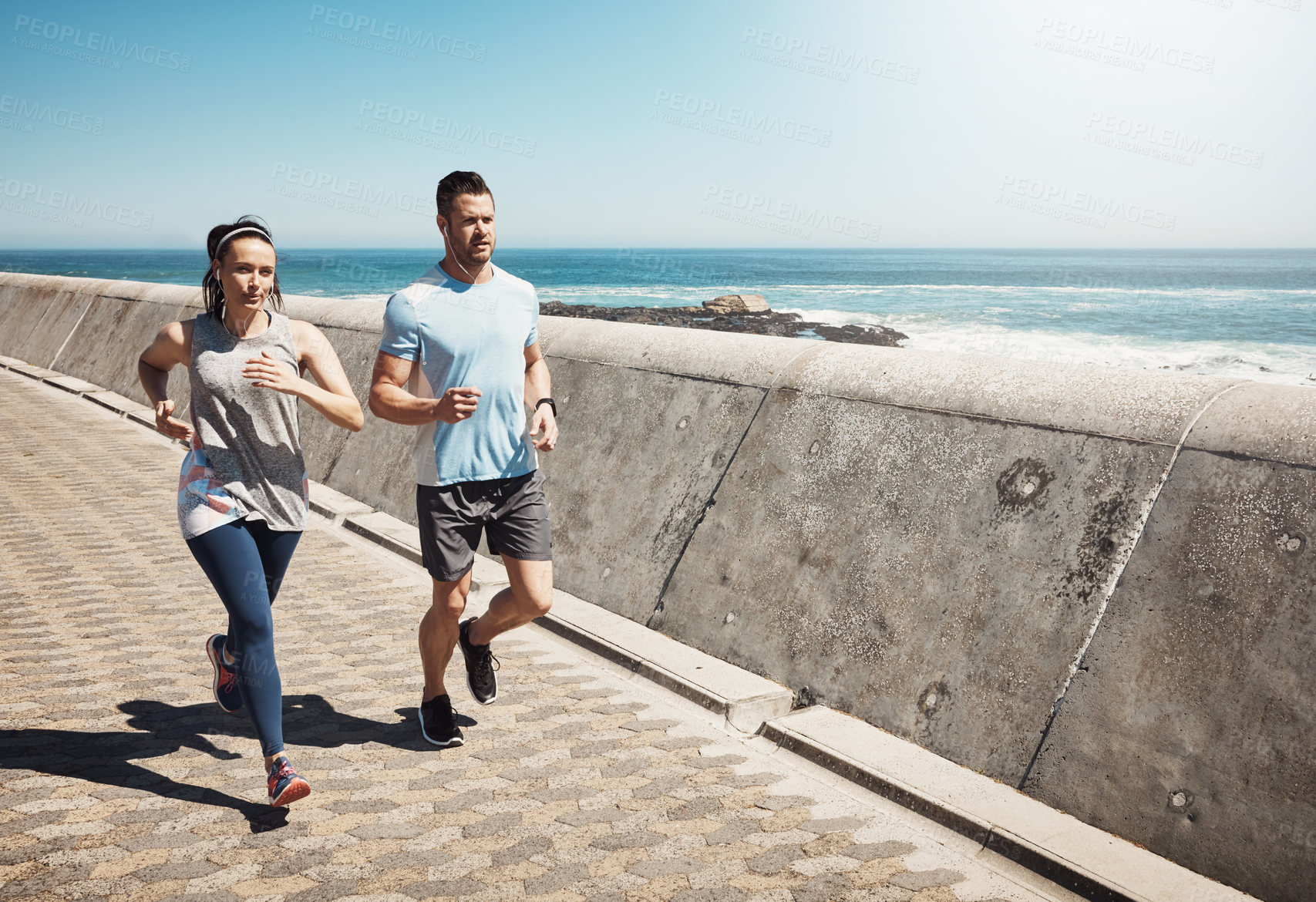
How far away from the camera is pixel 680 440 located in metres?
5.24

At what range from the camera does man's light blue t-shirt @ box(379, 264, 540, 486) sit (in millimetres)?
3473

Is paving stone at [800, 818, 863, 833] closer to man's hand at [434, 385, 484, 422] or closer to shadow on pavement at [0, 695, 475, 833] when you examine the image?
shadow on pavement at [0, 695, 475, 833]

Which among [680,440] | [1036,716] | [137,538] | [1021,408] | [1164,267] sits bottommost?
[137,538]

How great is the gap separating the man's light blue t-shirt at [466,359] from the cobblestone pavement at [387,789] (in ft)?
3.61

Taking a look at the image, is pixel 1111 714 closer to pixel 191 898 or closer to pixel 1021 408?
pixel 1021 408

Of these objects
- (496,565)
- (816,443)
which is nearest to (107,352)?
(496,565)

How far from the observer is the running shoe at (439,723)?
3.69 metres

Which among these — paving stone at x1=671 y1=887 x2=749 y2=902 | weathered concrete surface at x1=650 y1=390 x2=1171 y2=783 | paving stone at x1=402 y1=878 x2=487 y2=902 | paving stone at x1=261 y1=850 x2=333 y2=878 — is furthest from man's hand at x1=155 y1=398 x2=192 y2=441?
weathered concrete surface at x1=650 y1=390 x2=1171 y2=783

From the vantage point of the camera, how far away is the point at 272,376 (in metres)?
3.19

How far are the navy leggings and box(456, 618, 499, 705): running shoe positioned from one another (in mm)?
853

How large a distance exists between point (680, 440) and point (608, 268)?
4615 inches

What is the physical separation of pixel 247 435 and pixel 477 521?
33.7 inches

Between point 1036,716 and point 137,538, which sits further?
point 137,538

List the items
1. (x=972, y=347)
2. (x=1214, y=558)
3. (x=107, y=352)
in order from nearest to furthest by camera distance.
→ 1. (x=1214, y=558)
2. (x=107, y=352)
3. (x=972, y=347)
